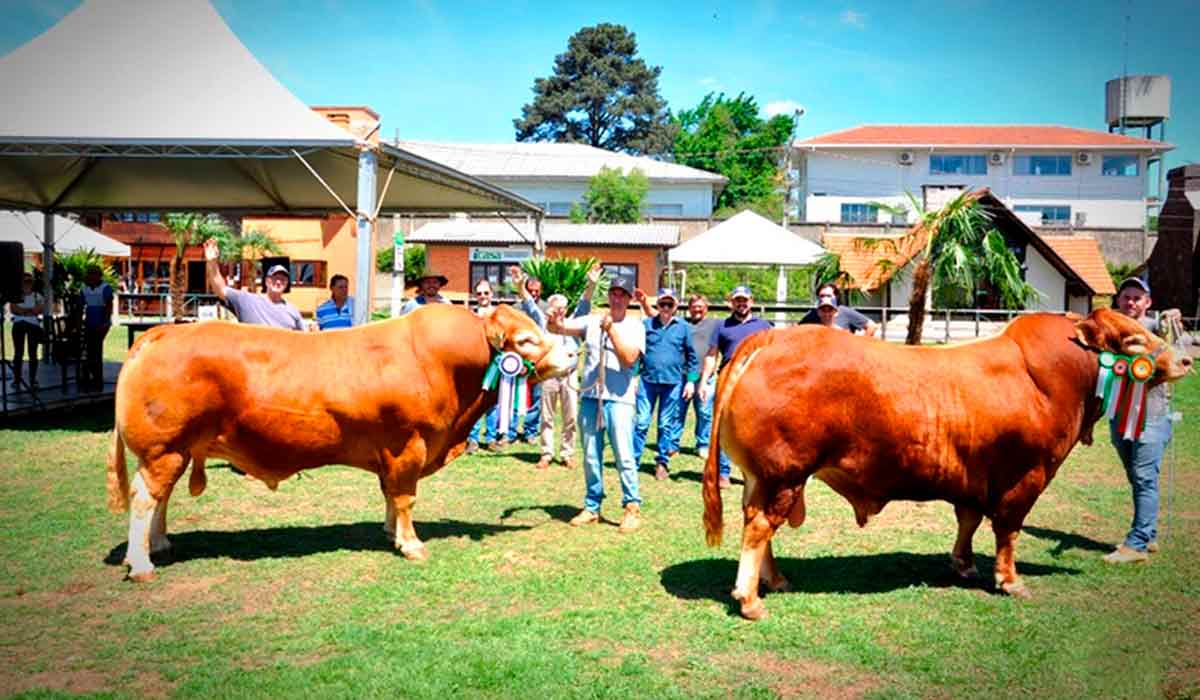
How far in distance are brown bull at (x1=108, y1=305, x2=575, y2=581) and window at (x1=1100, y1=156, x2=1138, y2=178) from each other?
176ft

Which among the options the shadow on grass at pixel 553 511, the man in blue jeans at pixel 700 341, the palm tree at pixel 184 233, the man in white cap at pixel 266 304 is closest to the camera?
the shadow on grass at pixel 553 511

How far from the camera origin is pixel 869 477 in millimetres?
5797

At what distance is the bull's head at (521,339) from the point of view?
6.88 meters

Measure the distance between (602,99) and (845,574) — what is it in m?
63.2

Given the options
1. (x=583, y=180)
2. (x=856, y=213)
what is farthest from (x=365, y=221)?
(x=856, y=213)

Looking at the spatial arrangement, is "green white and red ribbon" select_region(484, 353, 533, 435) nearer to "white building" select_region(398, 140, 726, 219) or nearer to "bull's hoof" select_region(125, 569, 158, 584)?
"bull's hoof" select_region(125, 569, 158, 584)

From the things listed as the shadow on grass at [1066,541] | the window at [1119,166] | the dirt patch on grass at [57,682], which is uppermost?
the window at [1119,166]

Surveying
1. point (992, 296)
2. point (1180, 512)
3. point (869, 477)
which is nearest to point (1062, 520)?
point (1180, 512)

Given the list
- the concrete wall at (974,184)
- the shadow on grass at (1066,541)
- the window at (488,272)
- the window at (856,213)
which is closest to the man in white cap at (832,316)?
the shadow on grass at (1066,541)

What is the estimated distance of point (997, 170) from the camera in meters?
51.6

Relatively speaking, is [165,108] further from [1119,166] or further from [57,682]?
[1119,166]

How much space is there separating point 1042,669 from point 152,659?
4.87 m

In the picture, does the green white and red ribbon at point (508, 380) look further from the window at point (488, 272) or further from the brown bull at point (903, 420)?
the window at point (488, 272)

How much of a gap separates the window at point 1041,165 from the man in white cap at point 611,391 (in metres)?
50.8
